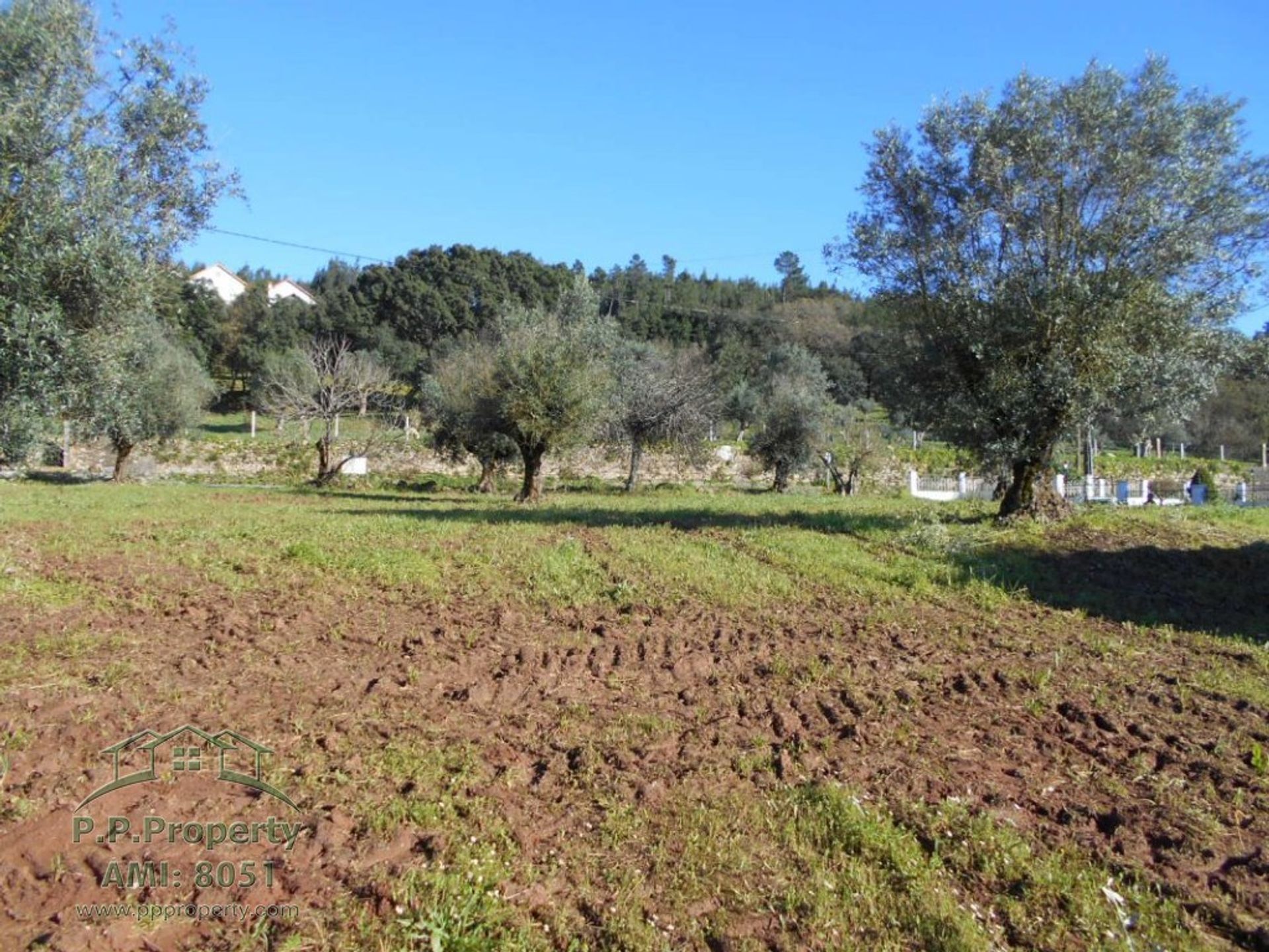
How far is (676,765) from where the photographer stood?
18.3 ft

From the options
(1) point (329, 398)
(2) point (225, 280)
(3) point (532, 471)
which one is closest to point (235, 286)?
(2) point (225, 280)

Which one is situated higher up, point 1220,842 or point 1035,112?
point 1035,112

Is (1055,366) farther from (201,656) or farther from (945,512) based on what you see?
(201,656)

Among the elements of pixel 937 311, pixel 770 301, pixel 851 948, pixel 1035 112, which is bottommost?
pixel 851 948

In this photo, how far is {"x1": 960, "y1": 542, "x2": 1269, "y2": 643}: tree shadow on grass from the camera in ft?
34.2

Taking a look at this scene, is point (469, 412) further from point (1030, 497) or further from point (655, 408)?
point (1030, 497)

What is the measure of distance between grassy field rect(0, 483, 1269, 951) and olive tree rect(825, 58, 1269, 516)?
349 cm

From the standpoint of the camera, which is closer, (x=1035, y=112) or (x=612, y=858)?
(x=612, y=858)

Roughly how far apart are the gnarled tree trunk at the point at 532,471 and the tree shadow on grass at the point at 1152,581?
14286 mm

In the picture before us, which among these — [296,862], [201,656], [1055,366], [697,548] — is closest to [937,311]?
[1055,366]

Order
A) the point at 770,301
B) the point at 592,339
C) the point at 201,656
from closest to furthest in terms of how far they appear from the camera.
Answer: the point at 201,656, the point at 592,339, the point at 770,301

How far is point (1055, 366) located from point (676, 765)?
11.4 m

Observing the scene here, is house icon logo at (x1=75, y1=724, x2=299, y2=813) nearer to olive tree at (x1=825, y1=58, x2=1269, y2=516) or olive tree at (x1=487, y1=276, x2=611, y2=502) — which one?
olive tree at (x1=825, y1=58, x2=1269, y2=516)

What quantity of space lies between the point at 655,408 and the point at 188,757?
30153mm
